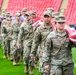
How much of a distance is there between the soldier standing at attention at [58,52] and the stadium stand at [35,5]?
76.6 feet

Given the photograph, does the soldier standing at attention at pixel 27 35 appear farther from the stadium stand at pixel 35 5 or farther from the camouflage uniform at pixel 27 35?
the stadium stand at pixel 35 5

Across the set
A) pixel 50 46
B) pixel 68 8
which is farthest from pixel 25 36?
pixel 68 8

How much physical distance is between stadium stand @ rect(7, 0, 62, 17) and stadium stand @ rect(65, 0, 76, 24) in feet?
5.62

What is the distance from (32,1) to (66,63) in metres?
27.1

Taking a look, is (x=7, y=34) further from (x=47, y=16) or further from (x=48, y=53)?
(x=48, y=53)

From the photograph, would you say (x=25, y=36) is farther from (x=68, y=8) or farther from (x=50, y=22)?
(x=68, y=8)

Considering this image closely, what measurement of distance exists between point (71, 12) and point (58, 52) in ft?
69.5

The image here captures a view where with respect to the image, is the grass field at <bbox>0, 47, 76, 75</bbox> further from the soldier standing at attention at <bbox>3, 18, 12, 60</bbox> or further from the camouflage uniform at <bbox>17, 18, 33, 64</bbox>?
the soldier standing at attention at <bbox>3, 18, 12, 60</bbox>

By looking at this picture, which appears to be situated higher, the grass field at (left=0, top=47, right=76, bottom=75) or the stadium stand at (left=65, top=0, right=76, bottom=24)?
the stadium stand at (left=65, top=0, right=76, bottom=24)

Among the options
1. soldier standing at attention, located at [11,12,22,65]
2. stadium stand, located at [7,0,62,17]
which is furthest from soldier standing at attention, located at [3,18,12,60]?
stadium stand, located at [7,0,62,17]

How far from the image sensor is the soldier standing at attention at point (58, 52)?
917cm

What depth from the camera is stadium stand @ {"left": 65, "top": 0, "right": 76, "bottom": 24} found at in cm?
2924

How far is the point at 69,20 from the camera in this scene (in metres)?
29.2

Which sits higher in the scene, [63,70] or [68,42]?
[68,42]
